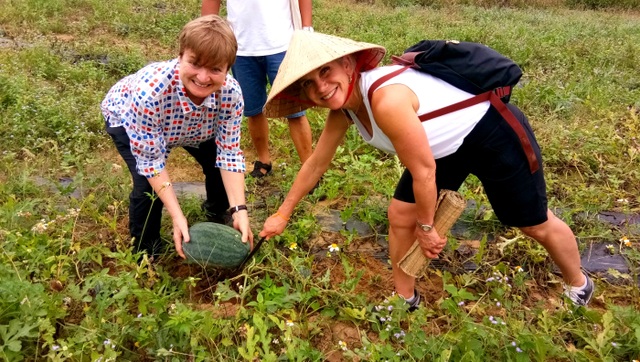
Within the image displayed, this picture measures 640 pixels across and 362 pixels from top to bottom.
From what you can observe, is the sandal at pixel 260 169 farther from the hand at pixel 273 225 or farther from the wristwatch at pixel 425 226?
the wristwatch at pixel 425 226

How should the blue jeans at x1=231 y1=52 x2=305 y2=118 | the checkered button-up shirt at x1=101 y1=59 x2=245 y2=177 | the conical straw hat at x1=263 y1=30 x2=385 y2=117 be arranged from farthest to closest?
1. the blue jeans at x1=231 y1=52 x2=305 y2=118
2. the checkered button-up shirt at x1=101 y1=59 x2=245 y2=177
3. the conical straw hat at x1=263 y1=30 x2=385 y2=117

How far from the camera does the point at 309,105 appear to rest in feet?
8.02

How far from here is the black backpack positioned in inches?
85.6

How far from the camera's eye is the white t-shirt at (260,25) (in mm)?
3596

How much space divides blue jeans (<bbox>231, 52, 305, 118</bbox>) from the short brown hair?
1433 millimetres

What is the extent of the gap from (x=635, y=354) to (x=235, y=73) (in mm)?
3011

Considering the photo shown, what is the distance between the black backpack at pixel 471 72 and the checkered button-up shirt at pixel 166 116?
0.93m

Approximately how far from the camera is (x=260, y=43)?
3.65m

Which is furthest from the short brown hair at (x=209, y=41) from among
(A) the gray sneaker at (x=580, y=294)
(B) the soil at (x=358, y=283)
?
(A) the gray sneaker at (x=580, y=294)

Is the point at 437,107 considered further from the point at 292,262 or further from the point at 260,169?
the point at 260,169

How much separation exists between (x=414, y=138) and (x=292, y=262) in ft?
3.52

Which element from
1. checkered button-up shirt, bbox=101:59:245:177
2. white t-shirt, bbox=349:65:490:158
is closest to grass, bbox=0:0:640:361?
checkered button-up shirt, bbox=101:59:245:177

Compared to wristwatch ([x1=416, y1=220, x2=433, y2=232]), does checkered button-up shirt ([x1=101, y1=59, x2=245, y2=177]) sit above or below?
above

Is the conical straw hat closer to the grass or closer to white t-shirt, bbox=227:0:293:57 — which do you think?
the grass
